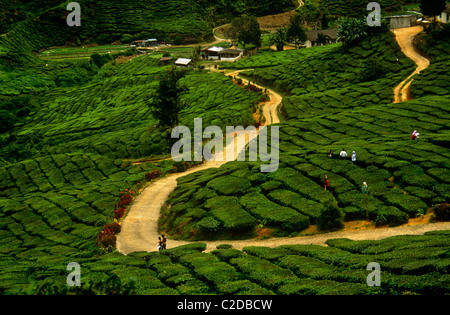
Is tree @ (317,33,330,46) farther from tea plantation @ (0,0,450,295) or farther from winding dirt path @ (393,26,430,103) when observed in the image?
winding dirt path @ (393,26,430,103)

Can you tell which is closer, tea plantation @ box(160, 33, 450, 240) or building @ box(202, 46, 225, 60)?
tea plantation @ box(160, 33, 450, 240)

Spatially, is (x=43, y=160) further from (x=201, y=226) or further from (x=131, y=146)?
(x=201, y=226)

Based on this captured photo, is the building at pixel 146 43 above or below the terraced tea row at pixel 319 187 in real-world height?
above

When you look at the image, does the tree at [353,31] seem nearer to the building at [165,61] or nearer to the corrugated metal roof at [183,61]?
the corrugated metal roof at [183,61]

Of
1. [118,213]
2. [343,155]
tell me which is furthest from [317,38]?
[118,213]

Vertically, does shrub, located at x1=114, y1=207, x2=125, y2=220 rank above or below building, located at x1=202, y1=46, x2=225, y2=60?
below

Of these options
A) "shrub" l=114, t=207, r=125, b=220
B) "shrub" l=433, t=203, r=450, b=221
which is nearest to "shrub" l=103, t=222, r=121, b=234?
"shrub" l=114, t=207, r=125, b=220

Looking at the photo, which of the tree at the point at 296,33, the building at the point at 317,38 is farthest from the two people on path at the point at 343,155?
the building at the point at 317,38
